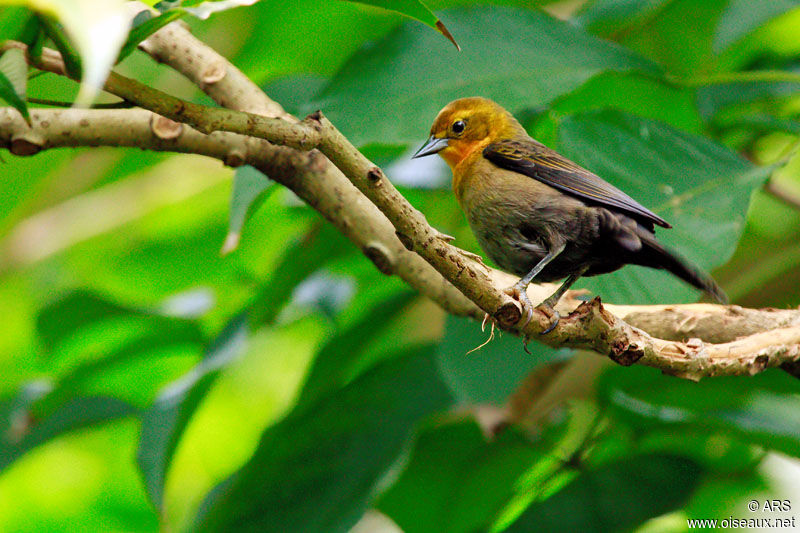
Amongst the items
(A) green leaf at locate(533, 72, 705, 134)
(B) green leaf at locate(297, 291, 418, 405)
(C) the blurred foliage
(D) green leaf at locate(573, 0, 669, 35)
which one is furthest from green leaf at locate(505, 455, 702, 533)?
(D) green leaf at locate(573, 0, 669, 35)

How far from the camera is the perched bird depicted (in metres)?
2.01

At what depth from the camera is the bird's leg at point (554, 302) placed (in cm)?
165

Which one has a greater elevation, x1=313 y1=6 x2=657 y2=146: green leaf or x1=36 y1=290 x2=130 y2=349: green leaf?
x1=313 y1=6 x2=657 y2=146: green leaf

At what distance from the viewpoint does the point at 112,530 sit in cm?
364

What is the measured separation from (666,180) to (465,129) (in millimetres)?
689

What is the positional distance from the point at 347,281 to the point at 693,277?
179 cm

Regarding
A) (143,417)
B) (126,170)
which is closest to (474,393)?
(143,417)

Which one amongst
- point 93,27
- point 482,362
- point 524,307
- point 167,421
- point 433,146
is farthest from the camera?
point 433,146

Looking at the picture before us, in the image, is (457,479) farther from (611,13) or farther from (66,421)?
(611,13)

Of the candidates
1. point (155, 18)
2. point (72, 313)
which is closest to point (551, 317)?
point (155, 18)

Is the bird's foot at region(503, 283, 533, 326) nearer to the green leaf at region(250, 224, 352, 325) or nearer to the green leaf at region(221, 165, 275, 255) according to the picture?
the green leaf at region(221, 165, 275, 255)

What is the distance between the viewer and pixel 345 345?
2.95m

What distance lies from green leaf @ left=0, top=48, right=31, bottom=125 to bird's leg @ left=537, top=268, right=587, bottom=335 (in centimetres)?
109

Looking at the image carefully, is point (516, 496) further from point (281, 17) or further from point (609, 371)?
point (281, 17)
